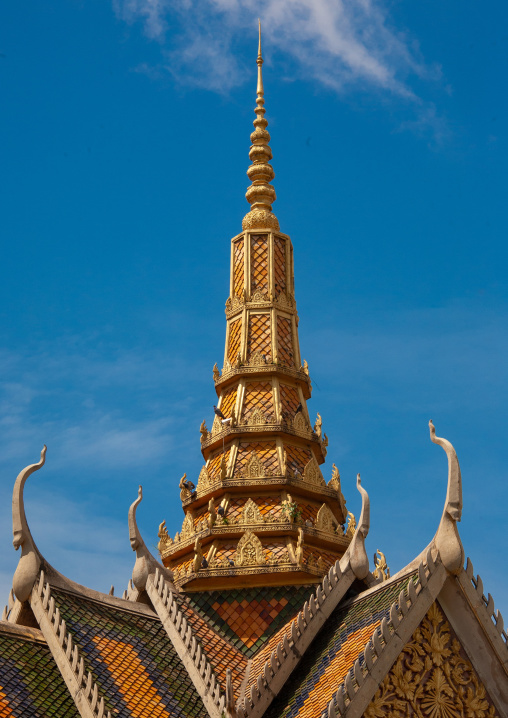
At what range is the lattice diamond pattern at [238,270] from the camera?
28.1 metres

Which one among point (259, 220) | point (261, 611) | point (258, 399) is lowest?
point (261, 611)

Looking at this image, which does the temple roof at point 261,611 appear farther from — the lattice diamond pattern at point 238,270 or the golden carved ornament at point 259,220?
the golden carved ornament at point 259,220

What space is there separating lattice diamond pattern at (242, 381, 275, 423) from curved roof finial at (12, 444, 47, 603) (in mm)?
4813

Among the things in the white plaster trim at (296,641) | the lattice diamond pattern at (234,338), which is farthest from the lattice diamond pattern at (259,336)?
the white plaster trim at (296,641)

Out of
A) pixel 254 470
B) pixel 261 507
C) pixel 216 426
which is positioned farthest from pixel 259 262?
pixel 261 507

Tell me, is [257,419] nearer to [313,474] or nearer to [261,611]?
[313,474]

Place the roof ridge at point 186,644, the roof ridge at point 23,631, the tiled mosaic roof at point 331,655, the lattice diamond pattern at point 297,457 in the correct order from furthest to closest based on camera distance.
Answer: the lattice diamond pattern at point 297,457, the roof ridge at point 23,631, the roof ridge at point 186,644, the tiled mosaic roof at point 331,655

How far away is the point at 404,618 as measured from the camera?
20625 mm

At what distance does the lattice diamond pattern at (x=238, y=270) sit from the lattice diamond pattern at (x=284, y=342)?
40.8 inches

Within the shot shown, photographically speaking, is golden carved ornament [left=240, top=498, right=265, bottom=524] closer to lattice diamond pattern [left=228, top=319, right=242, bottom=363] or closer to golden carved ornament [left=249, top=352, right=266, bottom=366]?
golden carved ornament [left=249, top=352, right=266, bottom=366]

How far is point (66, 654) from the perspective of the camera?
69.2 ft

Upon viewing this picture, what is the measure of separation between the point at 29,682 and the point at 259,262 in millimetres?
10149

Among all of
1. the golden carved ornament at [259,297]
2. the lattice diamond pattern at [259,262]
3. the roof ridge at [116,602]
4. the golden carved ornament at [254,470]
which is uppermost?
the lattice diamond pattern at [259,262]

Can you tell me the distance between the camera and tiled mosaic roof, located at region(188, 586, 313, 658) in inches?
923
